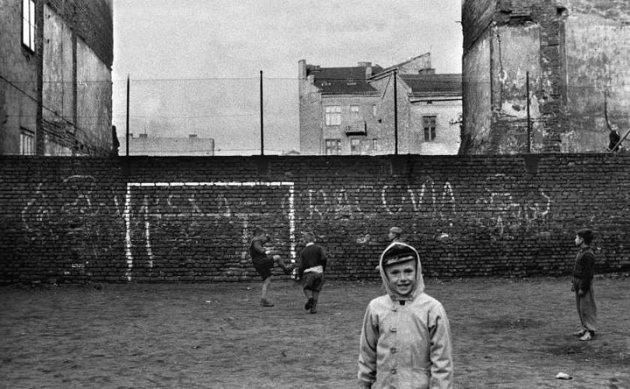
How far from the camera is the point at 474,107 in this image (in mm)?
23594

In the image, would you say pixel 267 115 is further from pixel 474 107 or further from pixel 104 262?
pixel 474 107

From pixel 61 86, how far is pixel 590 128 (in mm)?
15295

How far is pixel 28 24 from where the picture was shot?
1934 cm

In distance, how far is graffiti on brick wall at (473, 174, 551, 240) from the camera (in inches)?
692

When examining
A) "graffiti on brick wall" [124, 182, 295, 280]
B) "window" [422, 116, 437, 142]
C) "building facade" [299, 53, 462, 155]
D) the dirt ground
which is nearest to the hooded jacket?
the dirt ground

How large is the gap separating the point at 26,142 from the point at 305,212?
7462mm

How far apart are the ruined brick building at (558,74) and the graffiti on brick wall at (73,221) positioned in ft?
36.9

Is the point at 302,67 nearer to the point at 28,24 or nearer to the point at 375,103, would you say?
the point at 375,103

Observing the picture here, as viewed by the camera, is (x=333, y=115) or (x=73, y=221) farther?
(x=333, y=115)

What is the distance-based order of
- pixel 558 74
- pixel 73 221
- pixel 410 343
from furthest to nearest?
1. pixel 558 74
2. pixel 73 221
3. pixel 410 343

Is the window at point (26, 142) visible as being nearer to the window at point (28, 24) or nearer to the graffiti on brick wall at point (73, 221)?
the graffiti on brick wall at point (73, 221)

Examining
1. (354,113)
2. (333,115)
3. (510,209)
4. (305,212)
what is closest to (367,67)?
(333,115)

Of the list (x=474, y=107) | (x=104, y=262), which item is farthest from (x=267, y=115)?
(x=474, y=107)

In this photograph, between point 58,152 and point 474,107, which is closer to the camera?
point 58,152
